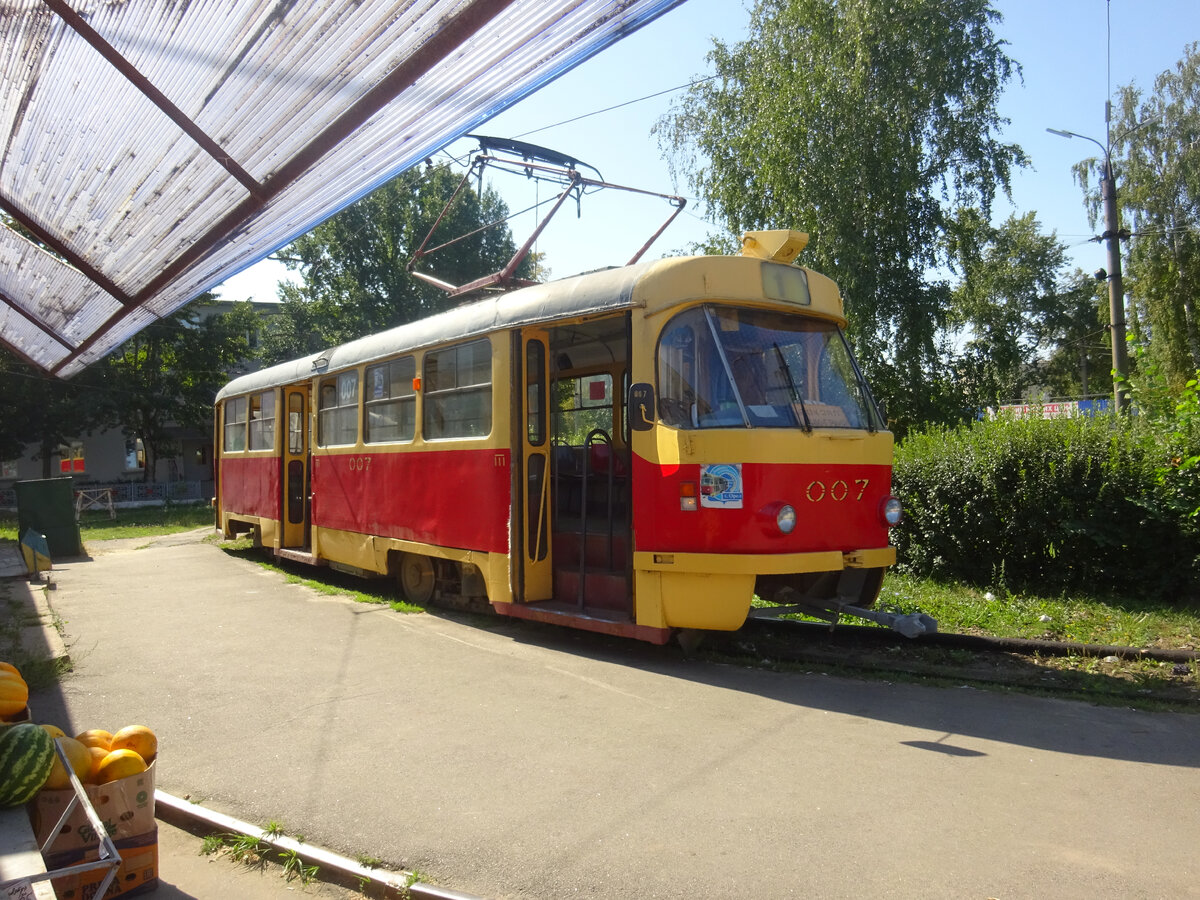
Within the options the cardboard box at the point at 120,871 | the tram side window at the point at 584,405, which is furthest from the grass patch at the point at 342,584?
the cardboard box at the point at 120,871

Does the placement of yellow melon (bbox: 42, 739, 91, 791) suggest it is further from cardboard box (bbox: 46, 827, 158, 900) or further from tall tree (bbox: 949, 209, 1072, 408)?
tall tree (bbox: 949, 209, 1072, 408)

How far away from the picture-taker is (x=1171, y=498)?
27.6 ft

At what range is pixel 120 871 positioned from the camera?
3506 millimetres

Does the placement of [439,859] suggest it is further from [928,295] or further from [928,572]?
[928,295]

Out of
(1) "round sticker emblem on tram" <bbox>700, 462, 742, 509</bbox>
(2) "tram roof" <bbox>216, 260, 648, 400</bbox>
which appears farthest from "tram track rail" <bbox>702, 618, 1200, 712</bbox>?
(2) "tram roof" <bbox>216, 260, 648, 400</bbox>

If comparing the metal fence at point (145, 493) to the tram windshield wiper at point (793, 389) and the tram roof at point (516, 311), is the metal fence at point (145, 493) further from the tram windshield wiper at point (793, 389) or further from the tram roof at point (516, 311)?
the tram windshield wiper at point (793, 389)

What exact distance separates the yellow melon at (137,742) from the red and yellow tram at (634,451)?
366 cm

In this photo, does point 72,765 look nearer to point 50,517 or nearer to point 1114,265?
point 50,517

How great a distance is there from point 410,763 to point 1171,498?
24.1ft

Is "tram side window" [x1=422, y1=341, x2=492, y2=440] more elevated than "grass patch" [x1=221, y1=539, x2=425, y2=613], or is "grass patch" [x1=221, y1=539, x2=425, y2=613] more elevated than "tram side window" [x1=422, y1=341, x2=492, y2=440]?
"tram side window" [x1=422, y1=341, x2=492, y2=440]

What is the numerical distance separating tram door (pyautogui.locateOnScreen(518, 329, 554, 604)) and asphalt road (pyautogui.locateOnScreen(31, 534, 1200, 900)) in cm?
62

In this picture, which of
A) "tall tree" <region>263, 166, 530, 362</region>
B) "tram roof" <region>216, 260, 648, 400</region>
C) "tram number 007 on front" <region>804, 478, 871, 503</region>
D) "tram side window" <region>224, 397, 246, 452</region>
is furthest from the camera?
"tall tree" <region>263, 166, 530, 362</region>

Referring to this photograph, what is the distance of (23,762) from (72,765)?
28 centimetres

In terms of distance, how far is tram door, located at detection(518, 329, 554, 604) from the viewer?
7.93 metres
